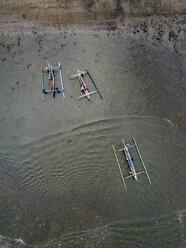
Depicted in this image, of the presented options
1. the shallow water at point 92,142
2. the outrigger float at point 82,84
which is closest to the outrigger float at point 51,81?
the shallow water at point 92,142

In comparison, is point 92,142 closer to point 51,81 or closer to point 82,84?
point 82,84

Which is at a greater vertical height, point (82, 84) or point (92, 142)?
point (82, 84)

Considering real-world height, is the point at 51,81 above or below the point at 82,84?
above

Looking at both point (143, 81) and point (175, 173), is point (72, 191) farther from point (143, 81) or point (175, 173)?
point (143, 81)

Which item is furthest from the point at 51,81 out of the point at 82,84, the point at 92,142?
the point at 92,142

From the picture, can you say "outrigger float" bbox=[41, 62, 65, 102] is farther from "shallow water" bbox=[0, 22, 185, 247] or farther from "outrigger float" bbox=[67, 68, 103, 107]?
"outrigger float" bbox=[67, 68, 103, 107]

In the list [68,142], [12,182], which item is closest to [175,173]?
[68,142]

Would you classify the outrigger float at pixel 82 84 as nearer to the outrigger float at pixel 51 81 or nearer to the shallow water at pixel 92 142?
the shallow water at pixel 92 142

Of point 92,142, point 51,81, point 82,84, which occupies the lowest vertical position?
point 92,142
